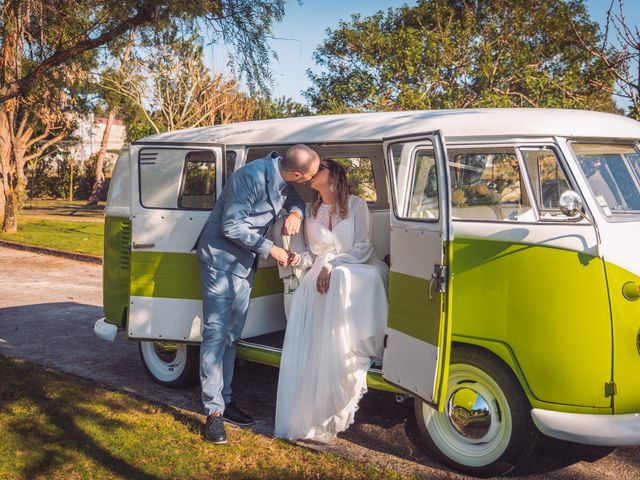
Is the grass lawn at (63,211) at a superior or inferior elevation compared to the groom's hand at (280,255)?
inferior

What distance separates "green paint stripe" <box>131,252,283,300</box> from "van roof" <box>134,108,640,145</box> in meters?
0.99

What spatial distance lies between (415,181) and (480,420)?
1676mm

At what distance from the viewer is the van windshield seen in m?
4.37

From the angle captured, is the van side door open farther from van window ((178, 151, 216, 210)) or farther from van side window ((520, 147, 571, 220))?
van window ((178, 151, 216, 210))

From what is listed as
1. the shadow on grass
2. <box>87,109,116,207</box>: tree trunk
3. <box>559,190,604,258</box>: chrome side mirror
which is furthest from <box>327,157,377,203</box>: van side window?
<box>87,109,116,207</box>: tree trunk

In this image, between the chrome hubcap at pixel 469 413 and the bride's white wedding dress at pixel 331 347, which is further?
the bride's white wedding dress at pixel 331 347

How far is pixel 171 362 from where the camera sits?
249 inches

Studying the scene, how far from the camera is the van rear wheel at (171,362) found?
617cm

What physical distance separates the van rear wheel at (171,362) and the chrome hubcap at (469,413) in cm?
252

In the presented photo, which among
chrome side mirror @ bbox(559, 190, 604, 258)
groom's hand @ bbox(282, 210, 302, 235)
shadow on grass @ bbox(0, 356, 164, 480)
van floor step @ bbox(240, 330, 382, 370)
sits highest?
chrome side mirror @ bbox(559, 190, 604, 258)

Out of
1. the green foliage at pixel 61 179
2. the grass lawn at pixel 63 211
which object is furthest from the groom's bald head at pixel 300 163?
the green foliage at pixel 61 179

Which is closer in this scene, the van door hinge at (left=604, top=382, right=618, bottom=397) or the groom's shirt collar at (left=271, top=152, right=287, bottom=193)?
the van door hinge at (left=604, top=382, right=618, bottom=397)

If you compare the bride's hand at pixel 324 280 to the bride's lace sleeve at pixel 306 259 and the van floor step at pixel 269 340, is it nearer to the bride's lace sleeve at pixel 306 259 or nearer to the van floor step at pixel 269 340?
the bride's lace sleeve at pixel 306 259

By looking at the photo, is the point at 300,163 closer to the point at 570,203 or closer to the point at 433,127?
the point at 433,127
